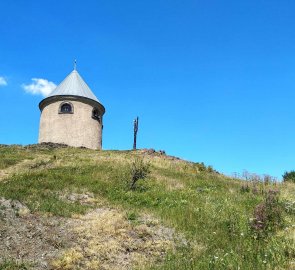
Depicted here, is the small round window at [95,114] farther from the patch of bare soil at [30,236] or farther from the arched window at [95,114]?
the patch of bare soil at [30,236]

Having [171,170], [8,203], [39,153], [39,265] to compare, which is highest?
[39,153]

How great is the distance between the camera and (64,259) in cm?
1177

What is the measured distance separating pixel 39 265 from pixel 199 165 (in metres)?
21.4

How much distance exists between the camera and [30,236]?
529 inches

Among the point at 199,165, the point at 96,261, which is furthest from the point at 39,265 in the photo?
the point at 199,165

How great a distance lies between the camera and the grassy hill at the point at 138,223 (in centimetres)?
1168

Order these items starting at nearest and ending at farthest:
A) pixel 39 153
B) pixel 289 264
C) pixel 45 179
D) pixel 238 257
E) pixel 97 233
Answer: pixel 289 264
pixel 238 257
pixel 97 233
pixel 45 179
pixel 39 153

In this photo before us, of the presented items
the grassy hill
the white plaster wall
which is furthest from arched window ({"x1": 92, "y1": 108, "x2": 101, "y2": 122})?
the grassy hill

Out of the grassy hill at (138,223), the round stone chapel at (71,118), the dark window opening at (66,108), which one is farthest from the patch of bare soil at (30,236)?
the dark window opening at (66,108)

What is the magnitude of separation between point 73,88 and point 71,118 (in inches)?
144

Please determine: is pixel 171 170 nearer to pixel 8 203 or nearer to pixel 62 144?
pixel 8 203

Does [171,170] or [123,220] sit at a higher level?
[171,170]

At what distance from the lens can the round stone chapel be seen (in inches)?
1679

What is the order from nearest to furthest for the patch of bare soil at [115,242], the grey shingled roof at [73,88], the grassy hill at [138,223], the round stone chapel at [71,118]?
the grassy hill at [138,223], the patch of bare soil at [115,242], the round stone chapel at [71,118], the grey shingled roof at [73,88]
